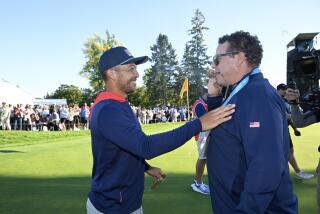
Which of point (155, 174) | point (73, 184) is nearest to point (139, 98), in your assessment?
point (73, 184)

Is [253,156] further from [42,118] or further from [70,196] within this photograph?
[42,118]

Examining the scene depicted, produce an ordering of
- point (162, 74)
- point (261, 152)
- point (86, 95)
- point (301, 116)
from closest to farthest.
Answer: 1. point (261, 152)
2. point (301, 116)
3. point (162, 74)
4. point (86, 95)

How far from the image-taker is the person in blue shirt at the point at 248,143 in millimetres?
2400

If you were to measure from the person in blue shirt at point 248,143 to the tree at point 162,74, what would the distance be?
9154 cm

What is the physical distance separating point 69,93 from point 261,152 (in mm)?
115445

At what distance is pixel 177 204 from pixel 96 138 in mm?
3654

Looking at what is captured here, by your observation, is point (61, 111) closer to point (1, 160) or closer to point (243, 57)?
point (1, 160)

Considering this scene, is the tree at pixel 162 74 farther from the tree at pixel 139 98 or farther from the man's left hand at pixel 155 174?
the man's left hand at pixel 155 174

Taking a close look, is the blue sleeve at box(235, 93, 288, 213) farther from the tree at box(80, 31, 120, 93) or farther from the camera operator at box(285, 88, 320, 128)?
the tree at box(80, 31, 120, 93)

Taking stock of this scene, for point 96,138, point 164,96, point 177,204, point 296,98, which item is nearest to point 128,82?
point 96,138

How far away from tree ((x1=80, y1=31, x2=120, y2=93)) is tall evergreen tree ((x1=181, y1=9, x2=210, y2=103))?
21129 mm

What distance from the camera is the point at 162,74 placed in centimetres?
10081

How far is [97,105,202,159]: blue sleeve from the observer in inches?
124

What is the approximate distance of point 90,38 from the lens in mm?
83375
